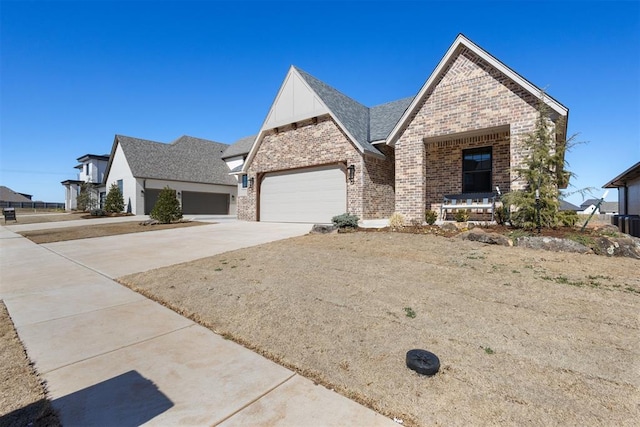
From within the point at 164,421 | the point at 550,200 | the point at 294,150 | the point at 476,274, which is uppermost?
the point at 294,150

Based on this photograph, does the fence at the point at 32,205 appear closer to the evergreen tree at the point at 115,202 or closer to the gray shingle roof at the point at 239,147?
the evergreen tree at the point at 115,202

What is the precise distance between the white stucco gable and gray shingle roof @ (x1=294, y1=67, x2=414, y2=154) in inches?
12.1

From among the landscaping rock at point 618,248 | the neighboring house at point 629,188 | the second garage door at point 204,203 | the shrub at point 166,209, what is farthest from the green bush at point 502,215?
the second garage door at point 204,203

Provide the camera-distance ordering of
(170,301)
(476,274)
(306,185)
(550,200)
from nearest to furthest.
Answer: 1. (170,301)
2. (476,274)
3. (550,200)
4. (306,185)

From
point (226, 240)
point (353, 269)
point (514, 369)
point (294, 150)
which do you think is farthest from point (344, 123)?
point (514, 369)

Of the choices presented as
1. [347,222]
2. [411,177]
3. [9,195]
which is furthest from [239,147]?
[9,195]

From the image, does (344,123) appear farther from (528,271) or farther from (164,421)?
(164,421)

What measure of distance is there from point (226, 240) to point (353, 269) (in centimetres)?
598

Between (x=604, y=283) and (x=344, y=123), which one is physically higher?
(x=344, y=123)

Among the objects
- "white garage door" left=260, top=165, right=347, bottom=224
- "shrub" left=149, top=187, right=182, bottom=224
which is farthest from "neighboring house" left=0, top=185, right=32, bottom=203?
"white garage door" left=260, top=165, right=347, bottom=224

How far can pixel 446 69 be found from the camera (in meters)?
11.9

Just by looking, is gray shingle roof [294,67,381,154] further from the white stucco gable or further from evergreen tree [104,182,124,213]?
evergreen tree [104,182,124,213]

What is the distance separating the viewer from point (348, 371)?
8.80ft

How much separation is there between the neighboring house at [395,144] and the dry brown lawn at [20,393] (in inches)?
465
